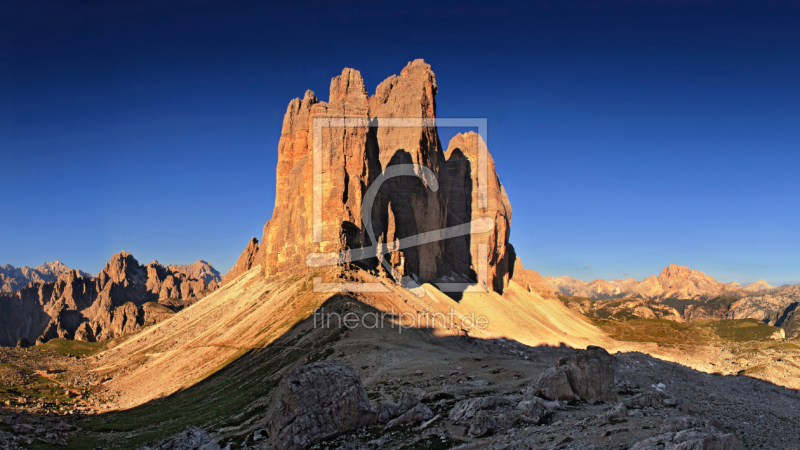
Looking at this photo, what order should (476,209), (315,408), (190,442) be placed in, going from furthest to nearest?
(476,209)
(190,442)
(315,408)

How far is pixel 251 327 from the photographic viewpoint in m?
78.4

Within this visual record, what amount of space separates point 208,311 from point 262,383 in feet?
246

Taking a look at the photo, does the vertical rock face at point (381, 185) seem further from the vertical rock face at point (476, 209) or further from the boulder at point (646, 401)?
the boulder at point (646, 401)

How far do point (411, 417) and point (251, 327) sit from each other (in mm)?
63949

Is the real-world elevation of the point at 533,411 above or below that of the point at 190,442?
above

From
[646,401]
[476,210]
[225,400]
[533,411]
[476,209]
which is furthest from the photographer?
[476,209]

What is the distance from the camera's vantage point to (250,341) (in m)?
71.8

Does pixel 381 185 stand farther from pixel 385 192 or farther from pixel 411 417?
pixel 411 417

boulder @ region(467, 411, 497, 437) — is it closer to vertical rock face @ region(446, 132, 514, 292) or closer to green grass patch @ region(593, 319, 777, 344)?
vertical rock face @ region(446, 132, 514, 292)

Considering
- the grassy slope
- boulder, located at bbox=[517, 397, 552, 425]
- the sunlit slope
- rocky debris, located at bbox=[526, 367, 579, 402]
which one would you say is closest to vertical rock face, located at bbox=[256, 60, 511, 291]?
the sunlit slope

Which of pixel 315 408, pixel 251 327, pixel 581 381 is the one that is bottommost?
pixel 251 327

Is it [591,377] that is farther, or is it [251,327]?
[251,327]

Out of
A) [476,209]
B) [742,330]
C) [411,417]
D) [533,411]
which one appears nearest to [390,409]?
[411,417]

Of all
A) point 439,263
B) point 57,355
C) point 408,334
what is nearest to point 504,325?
point 439,263
